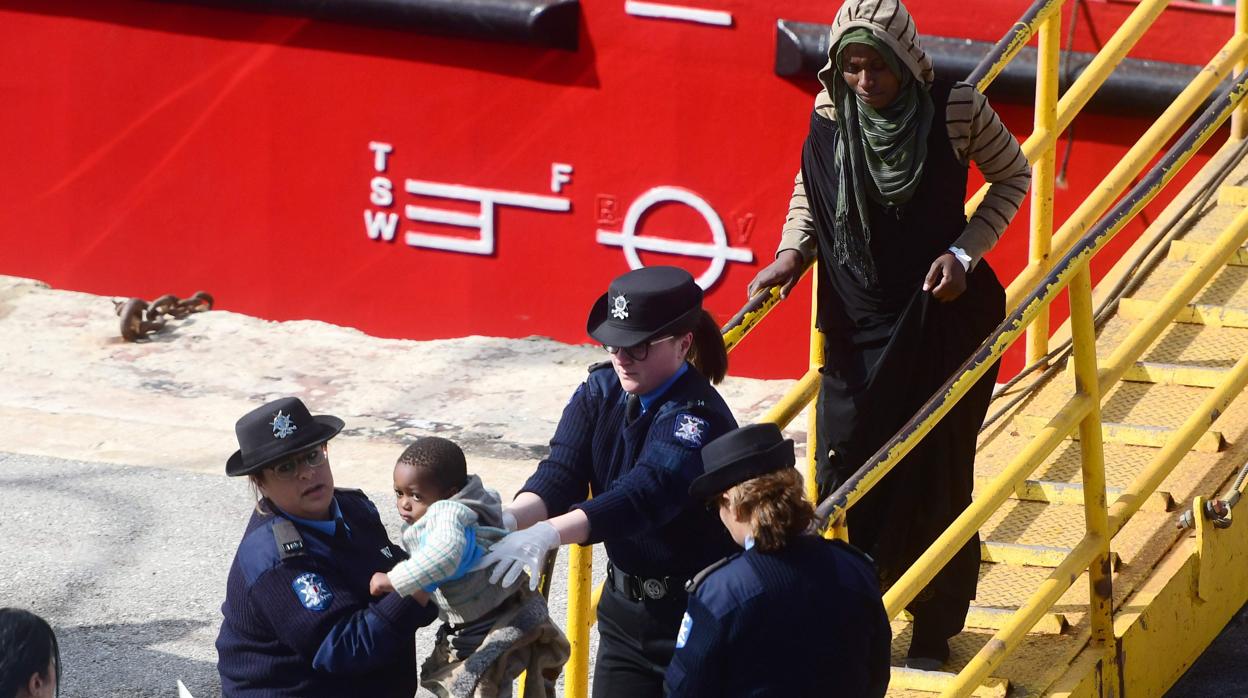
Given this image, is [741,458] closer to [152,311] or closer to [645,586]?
[645,586]

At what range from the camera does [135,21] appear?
27.0ft

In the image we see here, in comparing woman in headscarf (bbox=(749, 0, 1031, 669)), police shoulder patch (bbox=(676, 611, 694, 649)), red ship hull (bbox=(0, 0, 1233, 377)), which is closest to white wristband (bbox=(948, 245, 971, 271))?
woman in headscarf (bbox=(749, 0, 1031, 669))

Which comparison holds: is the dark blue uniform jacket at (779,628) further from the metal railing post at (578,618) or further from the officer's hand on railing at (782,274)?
the officer's hand on railing at (782,274)

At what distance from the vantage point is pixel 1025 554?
4051mm

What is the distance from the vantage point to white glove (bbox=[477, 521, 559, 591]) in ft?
9.02

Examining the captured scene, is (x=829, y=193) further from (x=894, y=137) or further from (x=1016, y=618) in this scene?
(x=1016, y=618)

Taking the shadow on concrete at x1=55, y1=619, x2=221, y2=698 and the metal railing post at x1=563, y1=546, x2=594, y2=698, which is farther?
the shadow on concrete at x1=55, y1=619, x2=221, y2=698

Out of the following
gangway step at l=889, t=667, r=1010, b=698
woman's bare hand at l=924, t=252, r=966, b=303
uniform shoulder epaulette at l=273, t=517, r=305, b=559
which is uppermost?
woman's bare hand at l=924, t=252, r=966, b=303

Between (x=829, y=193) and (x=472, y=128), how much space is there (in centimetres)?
446

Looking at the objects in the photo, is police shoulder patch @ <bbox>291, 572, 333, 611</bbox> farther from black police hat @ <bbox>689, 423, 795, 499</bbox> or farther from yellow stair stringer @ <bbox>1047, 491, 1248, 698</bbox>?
yellow stair stringer @ <bbox>1047, 491, 1248, 698</bbox>

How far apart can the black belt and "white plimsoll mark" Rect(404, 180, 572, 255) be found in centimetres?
474

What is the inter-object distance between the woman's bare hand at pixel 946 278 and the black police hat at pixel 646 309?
1.96 ft

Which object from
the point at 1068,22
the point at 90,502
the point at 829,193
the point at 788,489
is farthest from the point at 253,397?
the point at 788,489

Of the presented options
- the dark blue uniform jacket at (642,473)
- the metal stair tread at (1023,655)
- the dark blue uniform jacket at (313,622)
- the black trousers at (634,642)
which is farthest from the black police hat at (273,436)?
the metal stair tread at (1023,655)
